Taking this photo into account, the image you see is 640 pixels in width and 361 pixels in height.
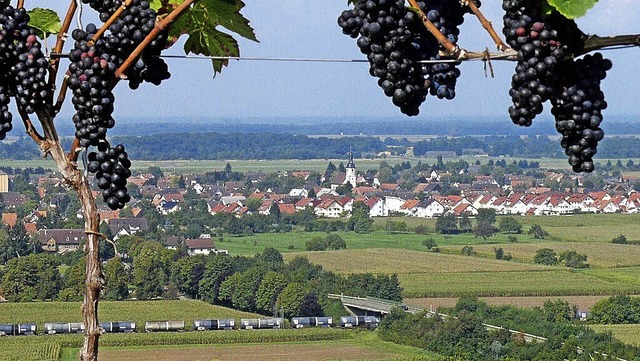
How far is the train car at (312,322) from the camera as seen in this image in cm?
4175

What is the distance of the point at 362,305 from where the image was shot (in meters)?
43.9

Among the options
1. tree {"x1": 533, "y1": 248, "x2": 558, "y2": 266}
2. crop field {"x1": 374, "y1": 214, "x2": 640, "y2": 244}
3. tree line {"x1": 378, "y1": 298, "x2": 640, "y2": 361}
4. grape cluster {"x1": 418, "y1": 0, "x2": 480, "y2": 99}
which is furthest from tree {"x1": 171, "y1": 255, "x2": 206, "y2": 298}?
grape cluster {"x1": 418, "y1": 0, "x2": 480, "y2": 99}

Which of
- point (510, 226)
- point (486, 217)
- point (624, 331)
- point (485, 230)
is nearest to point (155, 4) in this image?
point (624, 331)

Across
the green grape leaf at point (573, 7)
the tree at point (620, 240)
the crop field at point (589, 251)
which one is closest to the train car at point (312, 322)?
the crop field at point (589, 251)

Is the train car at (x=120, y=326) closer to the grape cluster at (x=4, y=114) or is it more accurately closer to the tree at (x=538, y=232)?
the tree at (x=538, y=232)

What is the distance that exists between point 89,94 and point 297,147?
139820 millimetres

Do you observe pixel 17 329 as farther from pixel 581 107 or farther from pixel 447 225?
pixel 581 107

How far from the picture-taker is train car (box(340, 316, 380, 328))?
1623 inches

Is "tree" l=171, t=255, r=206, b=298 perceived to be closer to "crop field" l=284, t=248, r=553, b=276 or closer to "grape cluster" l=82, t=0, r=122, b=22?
"crop field" l=284, t=248, r=553, b=276

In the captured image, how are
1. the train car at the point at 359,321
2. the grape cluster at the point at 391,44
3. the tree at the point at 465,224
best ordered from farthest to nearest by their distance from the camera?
the tree at the point at 465,224, the train car at the point at 359,321, the grape cluster at the point at 391,44

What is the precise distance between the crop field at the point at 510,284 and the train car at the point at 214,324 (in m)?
7.45

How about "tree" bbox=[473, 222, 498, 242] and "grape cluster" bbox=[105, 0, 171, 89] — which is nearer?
"grape cluster" bbox=[105, 0, 171, 89]

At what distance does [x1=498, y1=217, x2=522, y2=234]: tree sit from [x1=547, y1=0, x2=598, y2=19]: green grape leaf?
6275 cm

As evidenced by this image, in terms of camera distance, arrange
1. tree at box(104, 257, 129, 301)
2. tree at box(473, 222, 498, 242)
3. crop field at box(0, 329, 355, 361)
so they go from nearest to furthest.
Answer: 1. crop field at box(0, 329, 355, 361)
2. tree at box(104, 257, 129, 301)
3. tree at box(473, 222, 498, 242)
